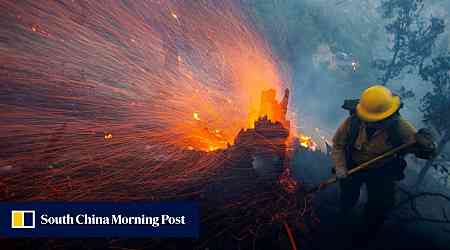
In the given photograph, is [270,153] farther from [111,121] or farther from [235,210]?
[111,121]

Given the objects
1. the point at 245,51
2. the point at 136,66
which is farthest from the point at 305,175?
the point at 245,51

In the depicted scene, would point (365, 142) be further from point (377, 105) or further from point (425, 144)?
point (425, 144)

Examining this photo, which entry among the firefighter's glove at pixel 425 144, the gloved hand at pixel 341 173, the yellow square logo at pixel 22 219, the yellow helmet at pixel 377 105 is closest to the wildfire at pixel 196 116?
the gloved hand at pixel 341 173

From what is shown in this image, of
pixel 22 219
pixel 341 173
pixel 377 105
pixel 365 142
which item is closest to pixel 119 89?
pixel 22 219

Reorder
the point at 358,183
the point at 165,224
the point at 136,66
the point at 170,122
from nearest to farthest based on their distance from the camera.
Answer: the point at 165,224
the point at 358,183
the point at 170,122
the point at 136,66

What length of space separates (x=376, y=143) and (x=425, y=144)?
0.66 m

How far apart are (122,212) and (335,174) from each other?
3095 millimetres

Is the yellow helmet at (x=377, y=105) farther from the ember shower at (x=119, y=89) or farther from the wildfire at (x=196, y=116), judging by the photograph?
the wildfire at (x=196, y=116)

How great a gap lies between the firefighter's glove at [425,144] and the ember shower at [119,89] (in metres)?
3.30

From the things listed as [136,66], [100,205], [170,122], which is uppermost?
[136,66]

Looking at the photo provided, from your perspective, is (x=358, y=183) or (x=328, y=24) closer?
(x=358, y=183)

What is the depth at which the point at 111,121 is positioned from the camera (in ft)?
30.8

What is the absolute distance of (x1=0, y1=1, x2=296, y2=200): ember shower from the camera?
20.0 feet

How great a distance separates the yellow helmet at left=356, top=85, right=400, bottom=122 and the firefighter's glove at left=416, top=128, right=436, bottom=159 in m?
0.46
